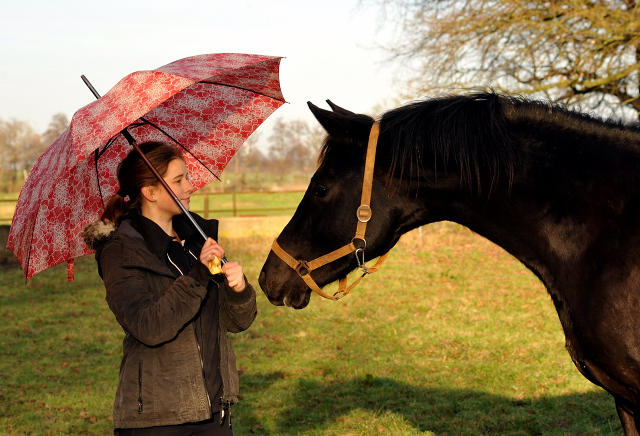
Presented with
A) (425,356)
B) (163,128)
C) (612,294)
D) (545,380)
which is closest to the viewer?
(612,294)

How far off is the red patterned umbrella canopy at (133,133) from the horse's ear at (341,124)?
38 centimetres

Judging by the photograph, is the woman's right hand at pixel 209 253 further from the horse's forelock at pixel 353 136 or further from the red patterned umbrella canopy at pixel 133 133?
the horse's forelock at pixel 353 136

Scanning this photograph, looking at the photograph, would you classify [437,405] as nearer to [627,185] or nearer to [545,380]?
[545,380]

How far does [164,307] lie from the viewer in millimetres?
2045

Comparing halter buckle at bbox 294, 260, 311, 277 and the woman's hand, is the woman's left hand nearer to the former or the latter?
the woman's hand

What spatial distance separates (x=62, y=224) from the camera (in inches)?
99.4

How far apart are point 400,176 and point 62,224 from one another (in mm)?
1576

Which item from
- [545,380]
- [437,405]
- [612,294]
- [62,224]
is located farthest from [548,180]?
[545,380]

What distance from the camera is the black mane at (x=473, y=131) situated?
221cm

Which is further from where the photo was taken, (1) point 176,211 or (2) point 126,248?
(1) point 176,211

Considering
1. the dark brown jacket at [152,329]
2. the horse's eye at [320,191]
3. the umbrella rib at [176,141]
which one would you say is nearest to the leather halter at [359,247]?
the horse's eye at [320,191]

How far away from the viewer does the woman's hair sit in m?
2.35

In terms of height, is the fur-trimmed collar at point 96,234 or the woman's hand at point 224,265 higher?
the fur-trimmed collar at point 96,234

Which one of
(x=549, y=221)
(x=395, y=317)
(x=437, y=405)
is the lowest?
(x=437, y=405)
